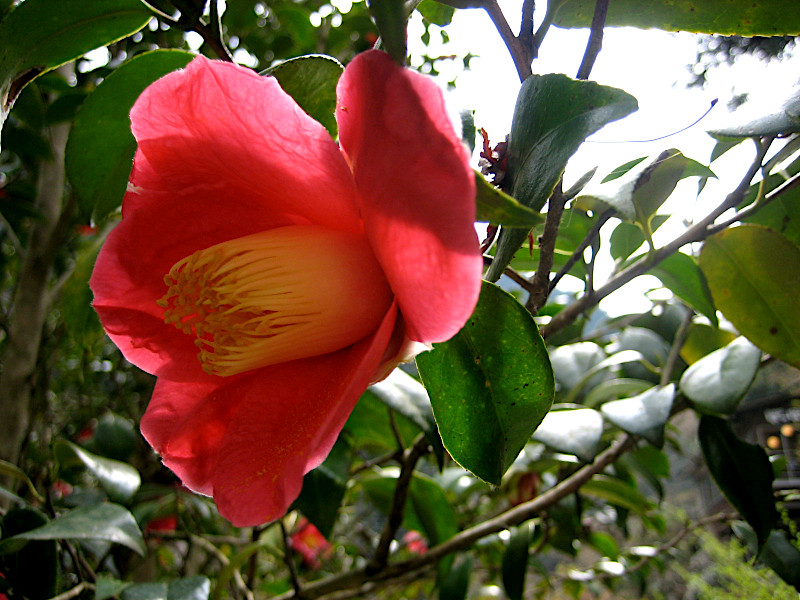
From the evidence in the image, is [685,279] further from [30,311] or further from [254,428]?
[30,311]

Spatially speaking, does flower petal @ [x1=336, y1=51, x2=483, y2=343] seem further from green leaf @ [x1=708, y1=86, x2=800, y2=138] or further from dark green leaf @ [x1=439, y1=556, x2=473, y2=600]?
dark green leaf @ [x1=439, y1=556, x2=473, y2=600]

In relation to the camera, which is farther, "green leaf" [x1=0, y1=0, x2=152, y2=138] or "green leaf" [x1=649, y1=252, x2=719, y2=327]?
"green leaf" [x1=649, y1=252, x2=719, y2=327]

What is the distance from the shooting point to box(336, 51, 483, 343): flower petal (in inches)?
10.0

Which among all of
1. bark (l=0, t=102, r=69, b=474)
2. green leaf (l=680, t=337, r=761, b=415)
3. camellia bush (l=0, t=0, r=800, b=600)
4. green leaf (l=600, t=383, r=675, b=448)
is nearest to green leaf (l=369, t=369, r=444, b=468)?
camellia bush (l=0, t=0, r=800, b=600)

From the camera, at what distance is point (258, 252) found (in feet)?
1.26

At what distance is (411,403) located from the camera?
0.55m

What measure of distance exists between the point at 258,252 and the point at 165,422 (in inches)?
5.7

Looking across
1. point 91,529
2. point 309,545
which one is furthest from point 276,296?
point 309,545

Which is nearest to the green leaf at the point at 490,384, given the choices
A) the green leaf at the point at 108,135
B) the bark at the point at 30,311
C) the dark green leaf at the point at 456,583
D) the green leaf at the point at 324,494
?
the green leaf at the point at 108,135

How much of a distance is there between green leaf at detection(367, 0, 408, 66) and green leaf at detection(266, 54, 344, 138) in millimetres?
140

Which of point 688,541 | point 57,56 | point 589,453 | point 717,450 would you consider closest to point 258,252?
point 57,56

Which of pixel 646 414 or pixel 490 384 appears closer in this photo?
pixel 490 384

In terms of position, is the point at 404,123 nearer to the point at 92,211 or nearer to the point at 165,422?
the point at 165,422

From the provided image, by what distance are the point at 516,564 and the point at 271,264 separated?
0.73m
